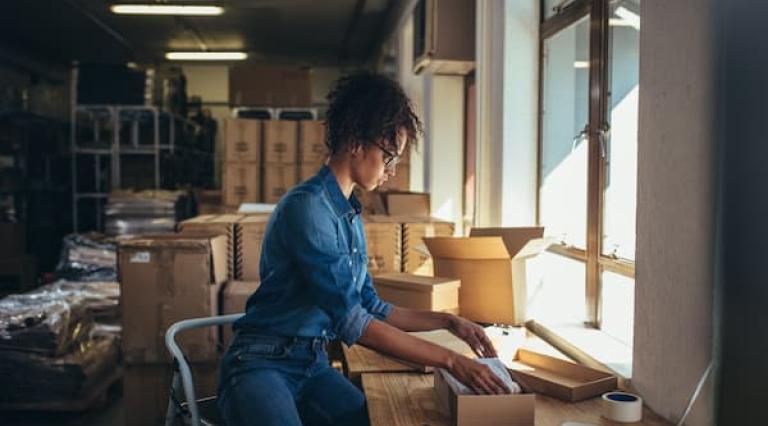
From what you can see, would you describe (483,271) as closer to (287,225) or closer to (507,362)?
(507,362)

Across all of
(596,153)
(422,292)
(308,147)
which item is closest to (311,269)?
(422,292)

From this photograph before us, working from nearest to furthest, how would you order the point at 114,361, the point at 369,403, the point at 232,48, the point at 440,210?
1. the point at 369,403
2. the point at 114,361
3. the point at 440,210
4. the point at 232,48

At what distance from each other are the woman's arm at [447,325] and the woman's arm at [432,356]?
31cm

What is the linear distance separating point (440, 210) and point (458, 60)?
1.58 metres

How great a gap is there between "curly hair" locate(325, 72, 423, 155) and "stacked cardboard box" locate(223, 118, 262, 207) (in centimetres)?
446

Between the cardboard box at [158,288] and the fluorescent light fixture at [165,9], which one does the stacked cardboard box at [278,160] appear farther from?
the cardboard box at [158,288]

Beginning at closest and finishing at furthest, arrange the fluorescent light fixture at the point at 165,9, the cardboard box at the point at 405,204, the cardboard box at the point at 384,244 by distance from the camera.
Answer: the cardboard box at the point at 384,244
the cardboard box at the point at 405,204
the fluorescent light fixture at the point at 165,9

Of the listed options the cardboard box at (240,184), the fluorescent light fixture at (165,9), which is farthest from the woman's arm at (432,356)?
the fluorescent light fixture at (165,9)

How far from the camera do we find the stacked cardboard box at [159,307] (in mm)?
3318

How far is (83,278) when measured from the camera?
631cm

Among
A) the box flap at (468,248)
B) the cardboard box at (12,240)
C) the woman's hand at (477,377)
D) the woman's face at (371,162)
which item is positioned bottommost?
the cardboard box at (12,240)

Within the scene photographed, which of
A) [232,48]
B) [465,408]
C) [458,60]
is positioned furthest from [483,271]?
→ [232,48]

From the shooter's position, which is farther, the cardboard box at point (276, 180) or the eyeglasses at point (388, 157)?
the cardboard box at point (276, 180)

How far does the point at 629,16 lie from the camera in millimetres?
2449
